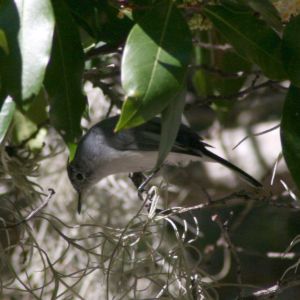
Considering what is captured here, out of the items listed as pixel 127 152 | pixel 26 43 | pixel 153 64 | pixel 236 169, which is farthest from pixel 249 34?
pixel 127 152

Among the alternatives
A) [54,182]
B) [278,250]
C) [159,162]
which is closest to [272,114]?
[278,250]

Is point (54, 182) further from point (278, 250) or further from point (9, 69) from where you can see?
point (9, 69)

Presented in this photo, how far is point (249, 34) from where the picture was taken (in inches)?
41.9

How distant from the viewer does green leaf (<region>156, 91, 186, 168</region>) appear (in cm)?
101

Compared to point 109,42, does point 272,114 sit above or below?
below

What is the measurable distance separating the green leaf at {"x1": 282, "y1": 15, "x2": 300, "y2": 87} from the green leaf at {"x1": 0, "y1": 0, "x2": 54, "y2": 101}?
32 cm

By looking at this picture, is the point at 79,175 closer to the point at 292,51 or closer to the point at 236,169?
the point at 236,169

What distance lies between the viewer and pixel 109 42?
123 cm

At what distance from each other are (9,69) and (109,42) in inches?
12.9

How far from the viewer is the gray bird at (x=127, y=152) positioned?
164 cm

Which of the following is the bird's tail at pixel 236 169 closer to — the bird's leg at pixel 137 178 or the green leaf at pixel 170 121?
the bird's leg at pixel 137 178

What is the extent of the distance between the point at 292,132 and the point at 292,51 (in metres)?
0.14

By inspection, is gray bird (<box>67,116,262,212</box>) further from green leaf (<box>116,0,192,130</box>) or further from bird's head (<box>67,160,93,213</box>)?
green leaf (<box>116,0,192,130</box>)

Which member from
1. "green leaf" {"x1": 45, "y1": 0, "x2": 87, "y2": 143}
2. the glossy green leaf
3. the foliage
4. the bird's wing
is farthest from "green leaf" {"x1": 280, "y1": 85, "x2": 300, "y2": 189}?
the bird's wing
